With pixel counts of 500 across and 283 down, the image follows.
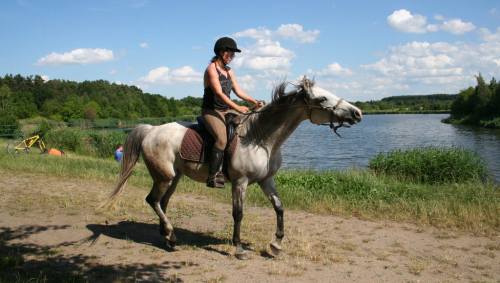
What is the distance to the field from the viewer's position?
13.2ft

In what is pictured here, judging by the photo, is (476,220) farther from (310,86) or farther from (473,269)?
(310,86)

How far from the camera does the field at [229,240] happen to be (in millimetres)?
4031

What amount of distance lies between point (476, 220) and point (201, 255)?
207 inches

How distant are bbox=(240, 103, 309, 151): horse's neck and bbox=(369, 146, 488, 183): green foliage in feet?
29.8

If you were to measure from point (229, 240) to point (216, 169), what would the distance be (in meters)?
1.55

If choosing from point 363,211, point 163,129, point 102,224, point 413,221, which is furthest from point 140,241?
point 413,221

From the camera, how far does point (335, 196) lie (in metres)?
8.60

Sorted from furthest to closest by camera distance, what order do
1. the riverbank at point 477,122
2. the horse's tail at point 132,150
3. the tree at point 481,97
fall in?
the tree at point 481,97 < the riverbank at point 477,122 < the horse's tail at point 132,150

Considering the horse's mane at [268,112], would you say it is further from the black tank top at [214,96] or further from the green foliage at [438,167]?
the green foliage at [438,167]

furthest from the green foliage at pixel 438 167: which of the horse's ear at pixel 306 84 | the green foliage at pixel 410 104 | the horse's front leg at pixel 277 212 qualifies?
the green foliage at pixel 410 104

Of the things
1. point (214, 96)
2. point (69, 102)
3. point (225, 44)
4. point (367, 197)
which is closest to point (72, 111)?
point (69, 102)

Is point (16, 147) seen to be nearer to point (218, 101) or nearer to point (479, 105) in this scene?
point (218, 101)

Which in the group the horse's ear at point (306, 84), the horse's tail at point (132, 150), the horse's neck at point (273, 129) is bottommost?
the horse's tail at point (132, 150)

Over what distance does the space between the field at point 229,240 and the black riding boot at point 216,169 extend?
43.2 inches
